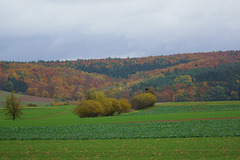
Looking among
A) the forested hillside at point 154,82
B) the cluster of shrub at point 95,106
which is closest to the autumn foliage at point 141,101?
the forested hillside at point 154,82

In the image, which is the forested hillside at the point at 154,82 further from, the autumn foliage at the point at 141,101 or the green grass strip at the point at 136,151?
the green grass strip at the point at 136,151

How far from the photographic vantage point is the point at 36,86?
150250 millimetres

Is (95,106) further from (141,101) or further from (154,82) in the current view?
(154,82)

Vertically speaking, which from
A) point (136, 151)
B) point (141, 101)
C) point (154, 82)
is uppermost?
point (154, 82)

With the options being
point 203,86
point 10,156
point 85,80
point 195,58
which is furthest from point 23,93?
point 10,156

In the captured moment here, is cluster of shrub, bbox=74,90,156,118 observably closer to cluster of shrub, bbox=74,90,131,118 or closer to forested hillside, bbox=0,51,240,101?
cluster of shrub, bbox=74,90,131,118

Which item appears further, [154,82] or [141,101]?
[154,82]

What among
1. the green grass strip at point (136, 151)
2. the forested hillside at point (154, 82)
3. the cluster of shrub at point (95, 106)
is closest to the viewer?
the green grass strip at point (136, 151)

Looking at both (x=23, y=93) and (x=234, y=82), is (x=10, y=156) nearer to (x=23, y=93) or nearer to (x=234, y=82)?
(x=234, y=82)

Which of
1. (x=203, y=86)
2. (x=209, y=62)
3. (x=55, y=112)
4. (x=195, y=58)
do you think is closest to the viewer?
(x=55, y=112)

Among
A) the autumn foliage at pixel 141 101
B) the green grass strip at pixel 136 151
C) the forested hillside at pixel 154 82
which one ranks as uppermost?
the forested hillside at pixel 154 82

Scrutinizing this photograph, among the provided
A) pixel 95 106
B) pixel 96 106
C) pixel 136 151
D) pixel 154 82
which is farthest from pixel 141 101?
pixel 136 151

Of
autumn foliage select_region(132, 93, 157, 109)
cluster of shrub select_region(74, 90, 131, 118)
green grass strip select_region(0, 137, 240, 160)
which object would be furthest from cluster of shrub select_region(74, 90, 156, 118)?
green grass strip select_region(0, 137, 240, 160)

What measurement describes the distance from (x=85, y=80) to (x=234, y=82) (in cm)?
8244
